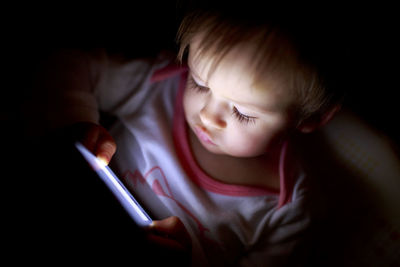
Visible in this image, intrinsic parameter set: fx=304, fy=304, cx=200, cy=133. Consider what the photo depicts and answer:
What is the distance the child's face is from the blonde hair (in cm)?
1

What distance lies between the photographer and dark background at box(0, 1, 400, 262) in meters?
0.39

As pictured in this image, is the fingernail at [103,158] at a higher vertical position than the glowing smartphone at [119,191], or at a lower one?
lower

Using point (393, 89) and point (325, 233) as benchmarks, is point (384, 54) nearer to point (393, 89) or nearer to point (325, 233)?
point (393, 89)

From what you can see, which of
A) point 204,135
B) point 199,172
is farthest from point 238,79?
point 199,172

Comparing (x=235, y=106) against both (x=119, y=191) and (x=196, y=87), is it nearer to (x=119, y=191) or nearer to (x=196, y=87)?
(x=196, y=87)

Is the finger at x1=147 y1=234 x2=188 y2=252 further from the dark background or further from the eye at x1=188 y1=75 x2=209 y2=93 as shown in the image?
the eye at x1=188 y1=75 x2=209 y2=93

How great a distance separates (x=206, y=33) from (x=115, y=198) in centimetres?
26

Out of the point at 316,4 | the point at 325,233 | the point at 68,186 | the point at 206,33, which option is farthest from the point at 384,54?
the point at 68,186

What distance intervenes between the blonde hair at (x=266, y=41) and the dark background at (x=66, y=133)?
6cm

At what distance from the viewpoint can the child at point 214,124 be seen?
42cm

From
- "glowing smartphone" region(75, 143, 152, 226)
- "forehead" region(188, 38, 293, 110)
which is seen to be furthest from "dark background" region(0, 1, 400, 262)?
"forehead" region(188, 38, 293, 110)

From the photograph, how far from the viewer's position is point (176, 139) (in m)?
0.69

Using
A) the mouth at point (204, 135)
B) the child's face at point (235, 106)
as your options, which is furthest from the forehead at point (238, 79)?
the mouth at point (204, 135)

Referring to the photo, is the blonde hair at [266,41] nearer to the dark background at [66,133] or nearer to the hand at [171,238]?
the dark background at [66,133]
